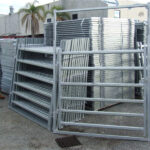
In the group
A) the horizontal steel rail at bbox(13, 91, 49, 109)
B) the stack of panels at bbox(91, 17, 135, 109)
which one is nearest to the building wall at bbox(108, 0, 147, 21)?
Result: the stack of panels at bbox(91, 17, 135, 109)

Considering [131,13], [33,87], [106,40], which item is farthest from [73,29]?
[131,13]

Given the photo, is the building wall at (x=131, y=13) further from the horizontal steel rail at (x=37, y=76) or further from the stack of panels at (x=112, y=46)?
the horizontal steel rail at (x=37, y=76)

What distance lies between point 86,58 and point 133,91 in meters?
2.16

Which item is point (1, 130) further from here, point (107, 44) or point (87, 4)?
point (87, 4)

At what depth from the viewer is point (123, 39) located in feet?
19.1

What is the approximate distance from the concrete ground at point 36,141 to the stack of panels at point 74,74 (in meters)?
0.62

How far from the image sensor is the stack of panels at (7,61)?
687 cm

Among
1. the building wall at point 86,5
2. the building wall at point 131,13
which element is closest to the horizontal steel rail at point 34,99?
the building wall at point 86,5

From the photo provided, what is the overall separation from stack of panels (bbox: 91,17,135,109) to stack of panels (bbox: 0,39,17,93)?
2918 mm

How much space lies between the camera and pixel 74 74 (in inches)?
178

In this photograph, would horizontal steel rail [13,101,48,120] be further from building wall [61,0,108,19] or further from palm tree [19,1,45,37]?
palm tree [19,1,45,37]

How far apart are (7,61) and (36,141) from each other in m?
3.93

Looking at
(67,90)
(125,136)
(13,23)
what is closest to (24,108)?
(67,90)

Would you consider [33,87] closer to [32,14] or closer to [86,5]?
[86,5]
